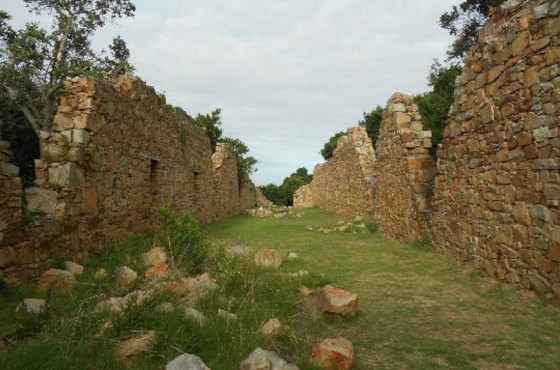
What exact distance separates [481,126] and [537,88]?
1405mm

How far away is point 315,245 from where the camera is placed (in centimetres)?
952

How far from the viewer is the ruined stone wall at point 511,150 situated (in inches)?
187

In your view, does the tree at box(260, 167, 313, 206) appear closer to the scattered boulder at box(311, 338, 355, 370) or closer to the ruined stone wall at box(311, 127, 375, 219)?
the ruined stone wall at box(311, 127, 375, 219)

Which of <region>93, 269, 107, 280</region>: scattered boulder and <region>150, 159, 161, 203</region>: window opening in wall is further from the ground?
<region>150, 159, 161, 203</region>: window opening in wall

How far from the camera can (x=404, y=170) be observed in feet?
31.7

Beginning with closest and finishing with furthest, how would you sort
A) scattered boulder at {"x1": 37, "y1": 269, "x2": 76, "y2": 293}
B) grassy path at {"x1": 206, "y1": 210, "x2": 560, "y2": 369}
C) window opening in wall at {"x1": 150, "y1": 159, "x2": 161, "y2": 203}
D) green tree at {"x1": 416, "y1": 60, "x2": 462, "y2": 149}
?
grassy path at {"x1": 206, "y1": 210, "x2": 560, "y2": 369}, scattered boulder at {"x1": 37, "y1": 269, "x2": 76, "y2": 293}, window opening in wall at {"x1": 150, "y1": 159, "x2": 161, "y2": 203}, green tree at {"x1": 416, "y1": 60, "x2": 462, "y2": 149}

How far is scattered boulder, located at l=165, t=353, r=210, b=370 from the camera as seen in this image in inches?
112

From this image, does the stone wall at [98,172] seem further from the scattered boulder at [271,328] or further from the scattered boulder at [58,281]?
the scattered boulder at [271,328]

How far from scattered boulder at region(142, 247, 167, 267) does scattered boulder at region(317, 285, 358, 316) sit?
92.2 inches

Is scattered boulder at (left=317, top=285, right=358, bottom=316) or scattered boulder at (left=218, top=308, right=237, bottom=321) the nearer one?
scattered boulder at (left=218, top=308, right=237, bottom=321)

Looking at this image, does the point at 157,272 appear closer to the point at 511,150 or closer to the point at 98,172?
the point at 98,172

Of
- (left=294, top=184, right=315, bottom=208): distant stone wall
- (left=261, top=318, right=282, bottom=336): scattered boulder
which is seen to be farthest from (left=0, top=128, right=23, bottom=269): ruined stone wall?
(left=294, top=184, right=315, bottom=208): distant stone wall

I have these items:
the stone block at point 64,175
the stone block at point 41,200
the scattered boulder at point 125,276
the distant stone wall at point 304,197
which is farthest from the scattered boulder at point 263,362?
the distant stone wall at point 304,197

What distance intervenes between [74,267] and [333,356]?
4020mm
